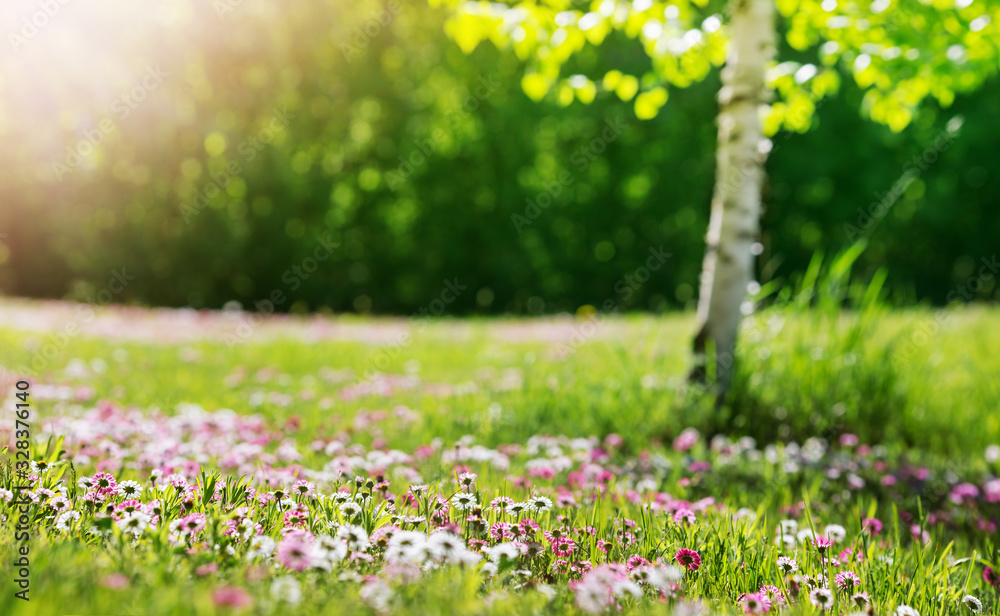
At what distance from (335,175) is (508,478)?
16680 millimetres

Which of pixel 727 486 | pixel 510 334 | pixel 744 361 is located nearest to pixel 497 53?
pixel 510 334

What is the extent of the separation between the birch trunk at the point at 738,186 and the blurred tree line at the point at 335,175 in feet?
41.3

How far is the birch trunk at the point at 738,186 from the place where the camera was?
517cm

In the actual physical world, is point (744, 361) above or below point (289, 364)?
above

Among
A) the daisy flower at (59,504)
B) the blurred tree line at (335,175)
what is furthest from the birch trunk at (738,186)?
the blurred tree line at (335,175)

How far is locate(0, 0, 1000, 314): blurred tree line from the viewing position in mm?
18281

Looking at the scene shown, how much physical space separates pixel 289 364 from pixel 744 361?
16.4 feet

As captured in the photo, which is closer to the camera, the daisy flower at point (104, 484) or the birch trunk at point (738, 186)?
the daisy flower at point (104, 484)

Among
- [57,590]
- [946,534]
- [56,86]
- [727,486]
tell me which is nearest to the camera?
[57,590]

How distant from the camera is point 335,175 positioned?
19016 millimetres

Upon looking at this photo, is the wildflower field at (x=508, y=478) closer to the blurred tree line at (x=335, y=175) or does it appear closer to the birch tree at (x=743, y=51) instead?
the birch tree at (x=743, y=51)

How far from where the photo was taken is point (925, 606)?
2.35 meters

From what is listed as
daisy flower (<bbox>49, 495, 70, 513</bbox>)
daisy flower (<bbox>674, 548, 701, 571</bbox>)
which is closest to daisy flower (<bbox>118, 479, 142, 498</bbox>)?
daisy flower (<bbox>49, 495, 70, 513</bbox>)

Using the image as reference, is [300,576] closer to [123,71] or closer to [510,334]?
[510,334]
